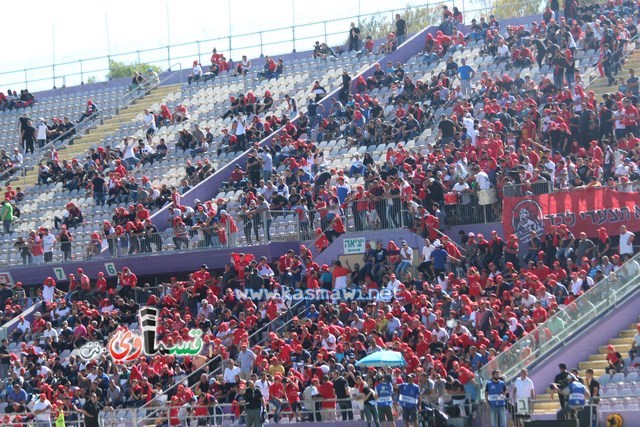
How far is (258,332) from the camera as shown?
33.4 metres

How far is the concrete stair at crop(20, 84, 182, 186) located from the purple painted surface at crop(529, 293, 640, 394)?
2428 cm

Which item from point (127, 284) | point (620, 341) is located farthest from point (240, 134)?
point (620, 341)

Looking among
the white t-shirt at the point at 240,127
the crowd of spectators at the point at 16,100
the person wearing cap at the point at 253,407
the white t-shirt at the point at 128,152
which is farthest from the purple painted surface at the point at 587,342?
the crowd of spectators at the point at 16,100

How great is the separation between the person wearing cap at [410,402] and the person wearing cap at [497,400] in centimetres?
134

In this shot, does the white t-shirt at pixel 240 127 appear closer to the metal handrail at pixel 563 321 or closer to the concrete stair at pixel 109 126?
the concrete stair at pixel 109 126

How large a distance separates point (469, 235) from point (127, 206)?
1335 centimetres

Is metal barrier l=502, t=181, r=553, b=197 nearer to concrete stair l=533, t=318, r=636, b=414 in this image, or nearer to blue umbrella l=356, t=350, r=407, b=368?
concrete stair l=533, t=318, r=636, b=414

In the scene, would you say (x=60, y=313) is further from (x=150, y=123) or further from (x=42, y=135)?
(x=42, y=135)

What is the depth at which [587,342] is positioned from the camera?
28031 millimetres

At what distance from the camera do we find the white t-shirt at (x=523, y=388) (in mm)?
26219

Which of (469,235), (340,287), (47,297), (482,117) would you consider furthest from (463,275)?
(47,297)

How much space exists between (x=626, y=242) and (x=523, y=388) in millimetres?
5228

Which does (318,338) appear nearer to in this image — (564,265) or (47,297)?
(564,265)

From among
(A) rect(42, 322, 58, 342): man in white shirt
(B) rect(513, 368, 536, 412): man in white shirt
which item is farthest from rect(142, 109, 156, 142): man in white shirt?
(B) rect(513, 368, 536, 412): man in white shirt
